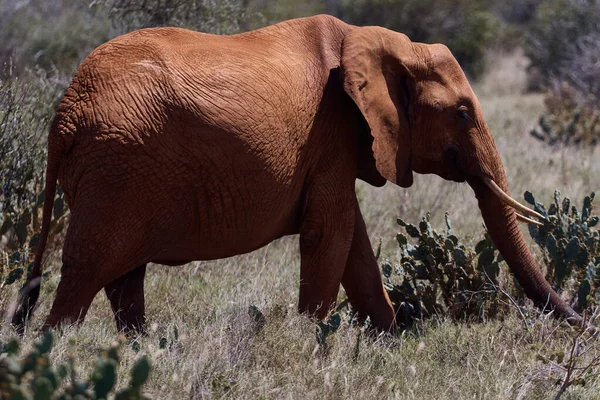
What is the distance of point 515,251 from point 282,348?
63.8 inches

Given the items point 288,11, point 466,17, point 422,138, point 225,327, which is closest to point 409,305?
point 422,138

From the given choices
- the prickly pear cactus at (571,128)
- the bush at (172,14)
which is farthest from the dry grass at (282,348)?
the prickly pear cactus at (571,128)

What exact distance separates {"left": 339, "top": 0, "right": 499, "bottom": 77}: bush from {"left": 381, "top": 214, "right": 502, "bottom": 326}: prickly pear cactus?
667 inches

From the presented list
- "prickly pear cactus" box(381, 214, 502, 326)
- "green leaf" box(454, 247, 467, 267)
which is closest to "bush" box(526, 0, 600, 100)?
"prickly pear cactus" box(381, 214, 502, 326)

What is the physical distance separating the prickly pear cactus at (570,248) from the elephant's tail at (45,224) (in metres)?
2.82

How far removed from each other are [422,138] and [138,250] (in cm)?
174

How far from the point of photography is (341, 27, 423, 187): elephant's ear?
520 centimetres

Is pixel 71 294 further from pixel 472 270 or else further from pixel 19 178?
pixel 472 270

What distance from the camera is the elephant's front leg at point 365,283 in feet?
18.8

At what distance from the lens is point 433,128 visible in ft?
18.1

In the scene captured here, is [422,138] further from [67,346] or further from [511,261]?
[67,346]

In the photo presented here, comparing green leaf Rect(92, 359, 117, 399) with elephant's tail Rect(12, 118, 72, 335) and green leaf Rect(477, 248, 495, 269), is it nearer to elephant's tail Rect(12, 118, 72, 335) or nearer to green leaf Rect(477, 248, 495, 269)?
elephant's tail Rect(12, 118, 72, 335)

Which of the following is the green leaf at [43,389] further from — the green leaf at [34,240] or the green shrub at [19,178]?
the green leaf at [34,240]

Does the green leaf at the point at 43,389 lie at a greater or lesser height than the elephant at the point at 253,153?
lesser
